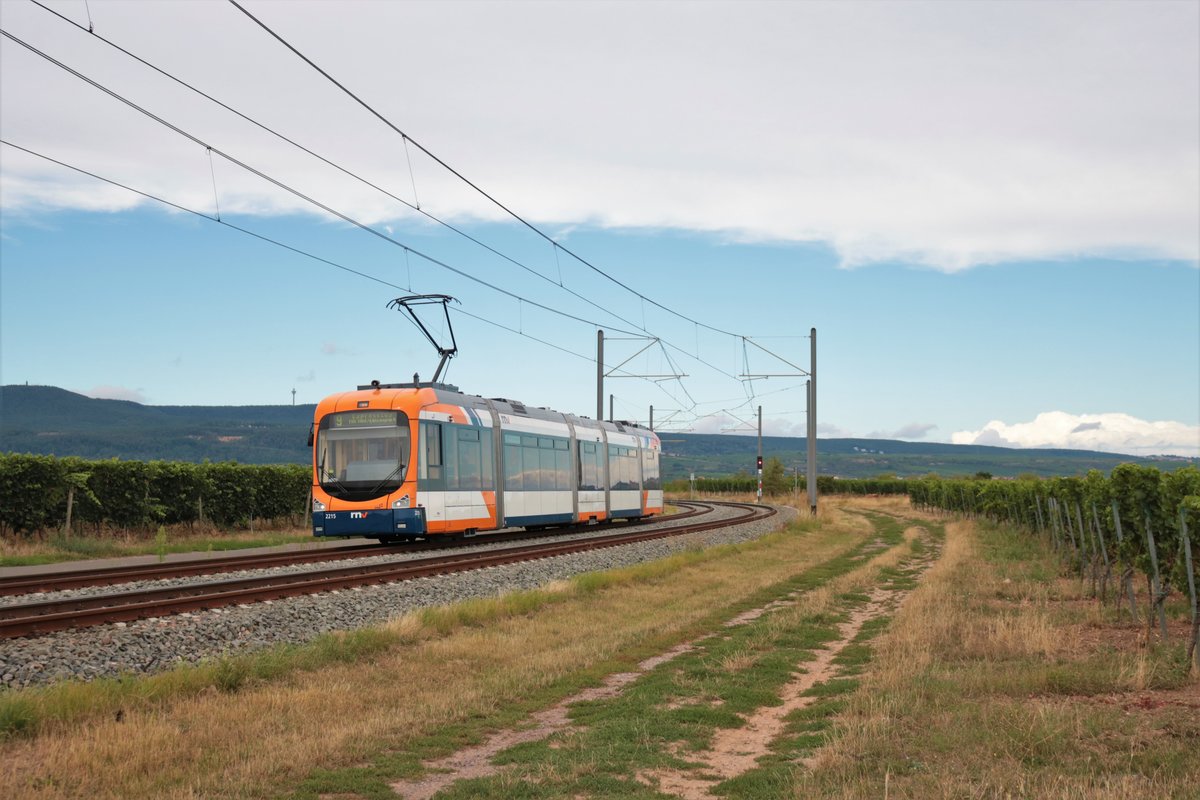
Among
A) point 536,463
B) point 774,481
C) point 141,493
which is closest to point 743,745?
point 536,463

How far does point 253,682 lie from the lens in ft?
36.8

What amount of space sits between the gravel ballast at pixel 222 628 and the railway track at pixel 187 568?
785 mm

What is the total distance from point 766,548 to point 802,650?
19.5 m

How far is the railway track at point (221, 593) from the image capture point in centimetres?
1336

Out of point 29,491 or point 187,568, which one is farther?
point 29,491

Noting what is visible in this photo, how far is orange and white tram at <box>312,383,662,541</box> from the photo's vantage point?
84.1 ft

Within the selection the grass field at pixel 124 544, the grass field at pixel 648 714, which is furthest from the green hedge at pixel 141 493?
the grass field at pixel 648 714

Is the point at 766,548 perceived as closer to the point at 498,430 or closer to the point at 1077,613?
the point at 498,430

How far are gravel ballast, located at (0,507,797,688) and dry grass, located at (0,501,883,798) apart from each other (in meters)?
1.48

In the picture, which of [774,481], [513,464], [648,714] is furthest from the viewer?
[774,481]

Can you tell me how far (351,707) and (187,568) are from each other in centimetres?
1203

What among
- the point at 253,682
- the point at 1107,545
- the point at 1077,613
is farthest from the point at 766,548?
the point at 253,682

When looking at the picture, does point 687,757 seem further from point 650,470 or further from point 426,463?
point 650,470

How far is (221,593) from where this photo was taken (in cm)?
1611
